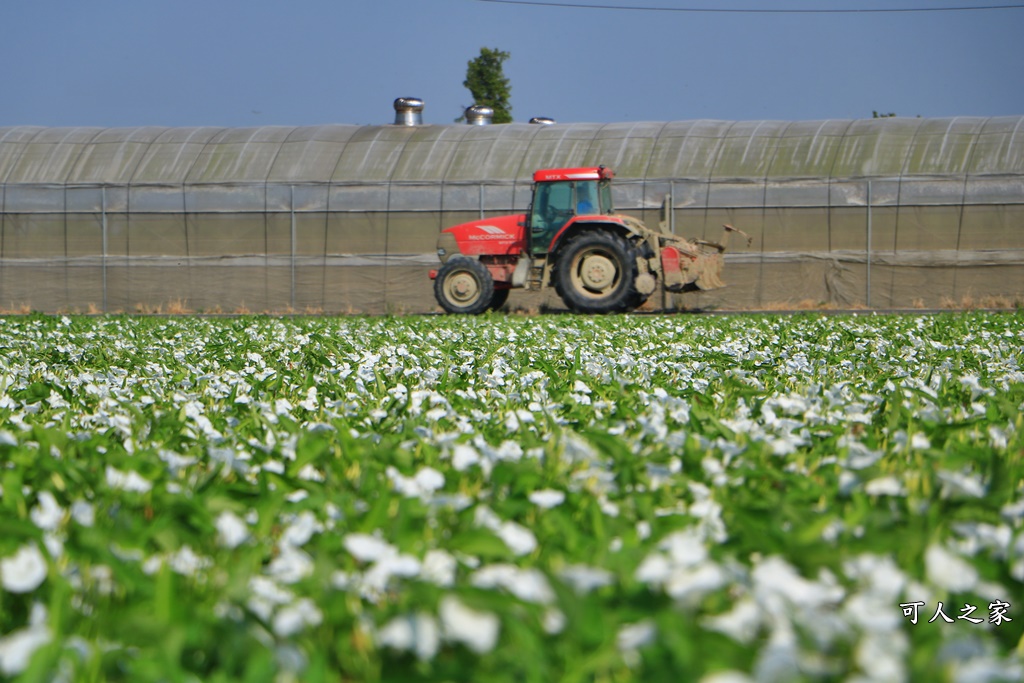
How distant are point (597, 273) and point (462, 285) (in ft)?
8.07

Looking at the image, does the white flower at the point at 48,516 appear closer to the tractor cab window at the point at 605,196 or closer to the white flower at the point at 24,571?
the white flower at the point at 24,571

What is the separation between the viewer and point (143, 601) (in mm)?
2094

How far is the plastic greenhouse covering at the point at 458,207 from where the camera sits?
73.9 ft

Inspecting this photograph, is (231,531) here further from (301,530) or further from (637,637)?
(637,637)

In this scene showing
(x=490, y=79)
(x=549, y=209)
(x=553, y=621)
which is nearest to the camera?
(x=553, y=621)

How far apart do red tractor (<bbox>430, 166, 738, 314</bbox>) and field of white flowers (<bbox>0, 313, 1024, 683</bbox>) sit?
12924mm

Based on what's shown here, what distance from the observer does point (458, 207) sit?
938 inches

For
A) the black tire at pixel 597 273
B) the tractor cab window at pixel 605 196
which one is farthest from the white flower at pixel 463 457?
the tractor cab window at pixel 605 196

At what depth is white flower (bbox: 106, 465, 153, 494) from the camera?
285cm

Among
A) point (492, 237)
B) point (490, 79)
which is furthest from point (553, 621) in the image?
point (490, 79)

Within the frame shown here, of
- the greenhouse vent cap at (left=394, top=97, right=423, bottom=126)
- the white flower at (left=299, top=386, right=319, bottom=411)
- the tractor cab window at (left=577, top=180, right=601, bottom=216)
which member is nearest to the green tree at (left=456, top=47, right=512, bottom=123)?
the greenhouse vent cap at (left=394, top=97, right=423, bottom=126)

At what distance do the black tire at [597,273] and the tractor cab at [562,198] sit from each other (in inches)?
19.7

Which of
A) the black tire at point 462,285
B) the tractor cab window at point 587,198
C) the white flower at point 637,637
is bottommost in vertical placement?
the black tire at point 462,285

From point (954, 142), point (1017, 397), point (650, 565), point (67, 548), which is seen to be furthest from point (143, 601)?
point (954, 142)
